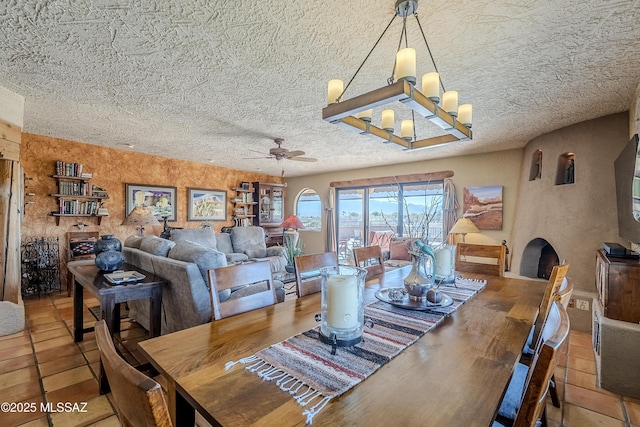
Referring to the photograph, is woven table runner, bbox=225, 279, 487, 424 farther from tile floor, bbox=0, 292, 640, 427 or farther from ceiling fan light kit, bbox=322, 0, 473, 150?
tile floor, bbox=0, 292, 640, 427

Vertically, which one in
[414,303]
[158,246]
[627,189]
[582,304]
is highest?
[627,189]

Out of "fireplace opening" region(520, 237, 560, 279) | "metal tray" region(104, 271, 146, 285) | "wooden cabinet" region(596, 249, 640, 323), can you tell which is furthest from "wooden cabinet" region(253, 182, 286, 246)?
"wooden cabinet" region(596, 249, 640, 323)

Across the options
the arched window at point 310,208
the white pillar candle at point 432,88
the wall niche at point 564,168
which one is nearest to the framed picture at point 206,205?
the arched window at point 310,208

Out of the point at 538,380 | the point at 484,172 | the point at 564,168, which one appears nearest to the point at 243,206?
the point at 484,172

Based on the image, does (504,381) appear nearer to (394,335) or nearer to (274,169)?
(394,335)

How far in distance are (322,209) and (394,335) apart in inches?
241

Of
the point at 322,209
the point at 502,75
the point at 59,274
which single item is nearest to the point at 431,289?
the point at 502,75

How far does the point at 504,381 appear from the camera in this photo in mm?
793

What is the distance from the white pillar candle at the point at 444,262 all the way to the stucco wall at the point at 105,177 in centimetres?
524

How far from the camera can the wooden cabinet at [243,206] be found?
6.73 m

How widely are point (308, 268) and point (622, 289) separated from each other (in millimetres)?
2317

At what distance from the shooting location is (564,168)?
11.4 feet

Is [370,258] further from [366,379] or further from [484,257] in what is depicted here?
[366,379]

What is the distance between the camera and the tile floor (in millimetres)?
1753
